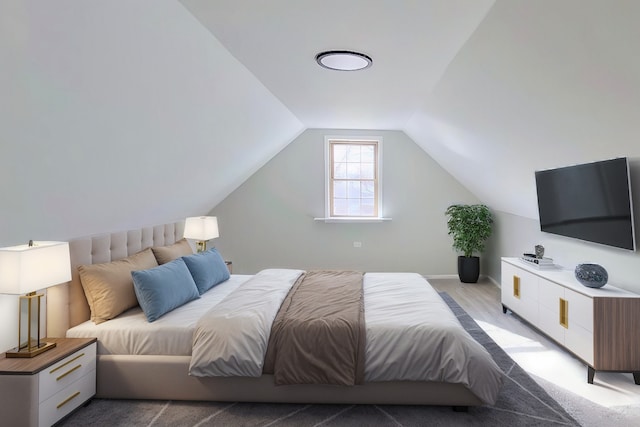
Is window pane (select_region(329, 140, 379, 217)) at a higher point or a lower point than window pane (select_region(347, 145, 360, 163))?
lower

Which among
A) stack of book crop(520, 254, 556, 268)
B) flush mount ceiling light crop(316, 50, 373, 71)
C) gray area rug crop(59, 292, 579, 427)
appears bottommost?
gray area rug crop(59, 292, 579, 427)

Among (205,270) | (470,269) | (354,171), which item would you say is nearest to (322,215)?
(354,171)

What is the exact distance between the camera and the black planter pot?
534cm

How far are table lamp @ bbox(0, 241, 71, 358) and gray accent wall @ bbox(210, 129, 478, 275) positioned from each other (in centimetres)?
365

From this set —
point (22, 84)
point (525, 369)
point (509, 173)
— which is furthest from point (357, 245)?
point (22, 84)

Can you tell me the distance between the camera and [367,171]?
5910 mm

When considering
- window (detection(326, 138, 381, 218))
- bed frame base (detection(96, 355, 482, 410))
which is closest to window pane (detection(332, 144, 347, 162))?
window (detection(326, 138, 381, 218))

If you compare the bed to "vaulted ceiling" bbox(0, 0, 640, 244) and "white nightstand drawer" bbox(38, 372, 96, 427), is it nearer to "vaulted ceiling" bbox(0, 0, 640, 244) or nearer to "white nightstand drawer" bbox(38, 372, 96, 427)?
"white nightstand drawer" bbox(38, 372, 96, 427)

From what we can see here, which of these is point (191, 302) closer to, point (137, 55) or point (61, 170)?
point (61, 170)

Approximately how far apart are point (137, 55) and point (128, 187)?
3.90ft

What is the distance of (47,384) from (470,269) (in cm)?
499

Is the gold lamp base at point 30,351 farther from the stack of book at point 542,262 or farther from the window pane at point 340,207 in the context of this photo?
the window pane at point 340,207

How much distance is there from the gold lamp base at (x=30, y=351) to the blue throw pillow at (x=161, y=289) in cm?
56

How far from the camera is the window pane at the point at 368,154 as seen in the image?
5895 millimetres
